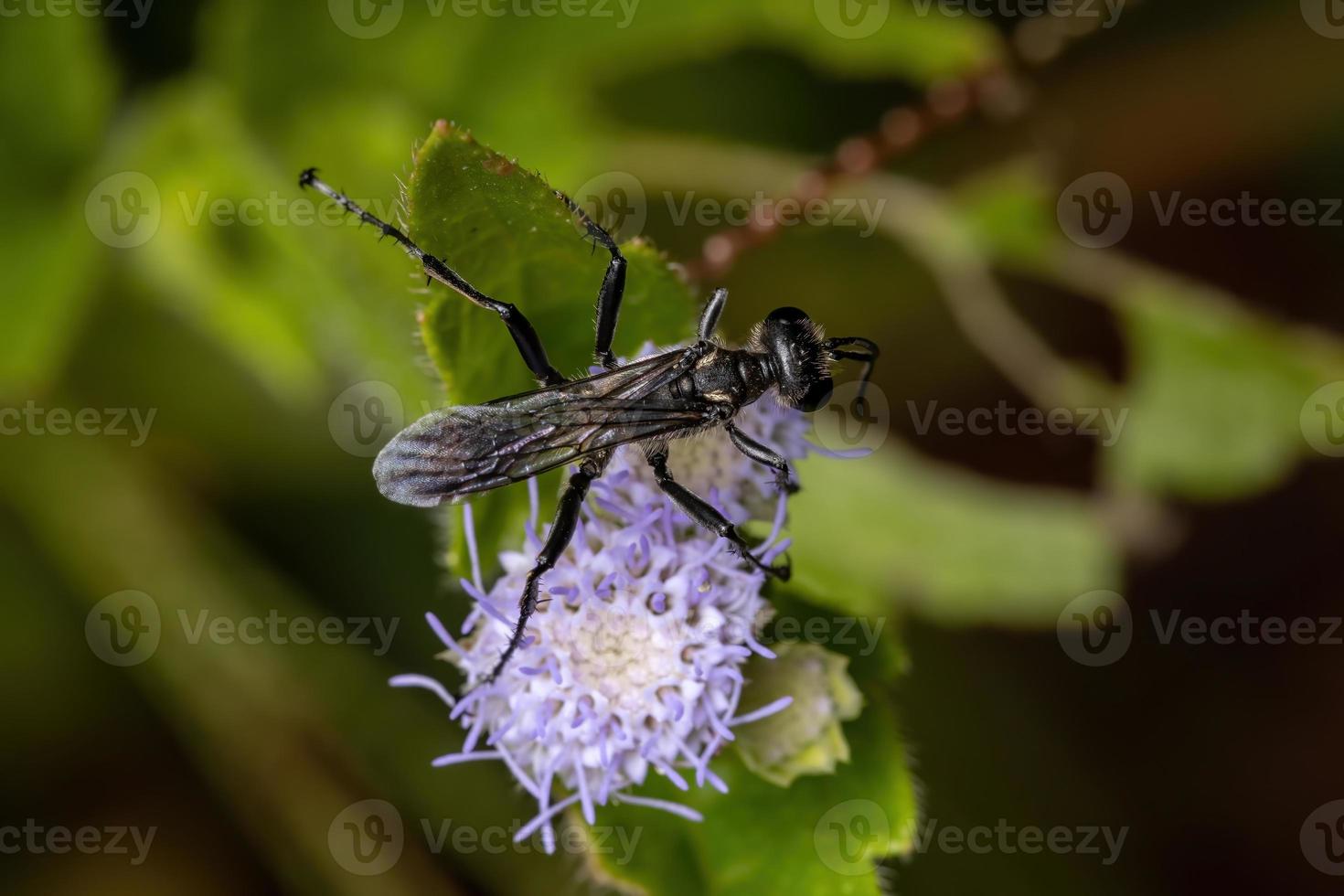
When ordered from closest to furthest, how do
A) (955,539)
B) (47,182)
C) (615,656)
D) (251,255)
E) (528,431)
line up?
(615,656) < (528,431) < (251,255) < (47,182) < (955,539)

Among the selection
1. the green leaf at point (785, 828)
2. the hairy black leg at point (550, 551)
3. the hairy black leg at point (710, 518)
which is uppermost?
the hairy black leg at point (710, 518)

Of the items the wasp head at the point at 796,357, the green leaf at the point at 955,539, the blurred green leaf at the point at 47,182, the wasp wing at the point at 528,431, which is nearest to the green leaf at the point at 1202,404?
the green leaf at the point at 955,539

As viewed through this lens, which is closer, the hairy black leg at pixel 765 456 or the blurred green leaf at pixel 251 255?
the hairy black leg at pixel 765 456

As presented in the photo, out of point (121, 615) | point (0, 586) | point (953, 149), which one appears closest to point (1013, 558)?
point (953, 149)

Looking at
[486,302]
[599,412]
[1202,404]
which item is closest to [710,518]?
[599,412]

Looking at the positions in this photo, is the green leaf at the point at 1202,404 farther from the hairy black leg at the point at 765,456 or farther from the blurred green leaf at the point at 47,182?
the blurred green leaf at the point at 47,182

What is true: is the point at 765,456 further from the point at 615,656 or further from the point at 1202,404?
the point at 1202,404
